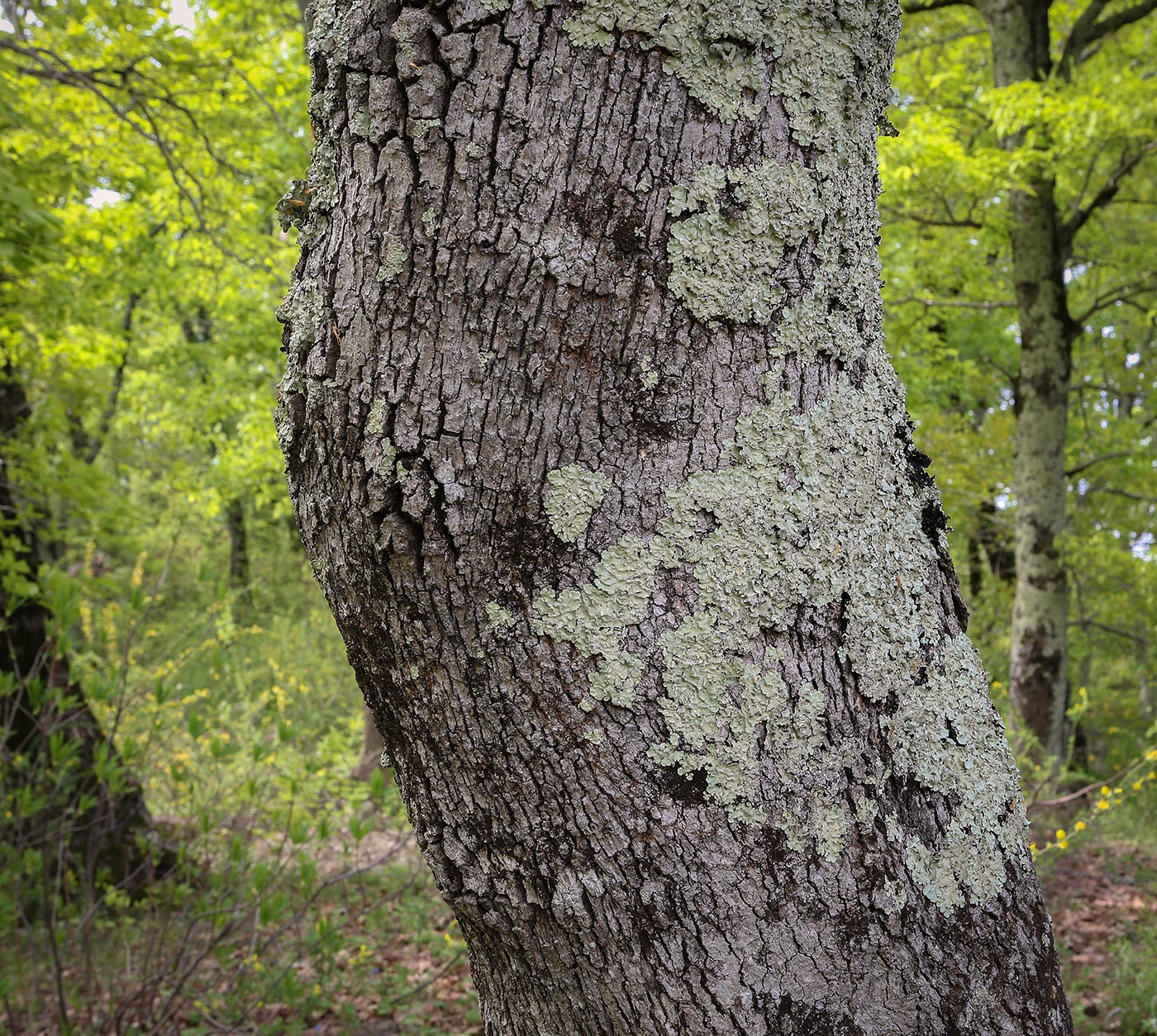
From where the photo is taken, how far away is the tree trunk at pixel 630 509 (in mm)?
884

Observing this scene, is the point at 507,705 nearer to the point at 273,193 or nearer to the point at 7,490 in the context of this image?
the point at 7,490

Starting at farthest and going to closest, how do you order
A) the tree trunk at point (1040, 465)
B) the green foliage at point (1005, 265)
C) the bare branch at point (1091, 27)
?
the tree trunk at point (1040, 465) → the bare branch at point (1091, 27) → the green foliage at point (1005, 265)

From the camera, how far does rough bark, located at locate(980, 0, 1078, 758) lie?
22.8 ft

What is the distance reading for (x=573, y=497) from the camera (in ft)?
2.94

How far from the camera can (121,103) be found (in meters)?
6.10

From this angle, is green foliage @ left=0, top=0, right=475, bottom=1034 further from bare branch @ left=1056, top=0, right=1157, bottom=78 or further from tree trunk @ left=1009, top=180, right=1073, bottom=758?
bare branch @ left=1056, top=0, right=1157, bottom=78

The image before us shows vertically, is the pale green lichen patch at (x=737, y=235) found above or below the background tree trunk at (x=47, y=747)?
above

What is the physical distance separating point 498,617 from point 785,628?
1.00 ft

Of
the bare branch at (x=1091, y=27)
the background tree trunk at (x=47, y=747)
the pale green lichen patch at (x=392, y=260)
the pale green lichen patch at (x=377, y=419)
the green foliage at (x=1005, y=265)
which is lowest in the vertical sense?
the background tree trunk at (x=47, y=747)

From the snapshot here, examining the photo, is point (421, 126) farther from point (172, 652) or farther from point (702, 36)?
point (172, 652)

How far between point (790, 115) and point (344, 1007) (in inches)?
151

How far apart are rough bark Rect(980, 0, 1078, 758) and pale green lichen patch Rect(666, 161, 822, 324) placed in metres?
7.01

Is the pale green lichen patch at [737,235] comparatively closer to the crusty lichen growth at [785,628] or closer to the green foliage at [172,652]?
the crusty lichen growth at [785,628]

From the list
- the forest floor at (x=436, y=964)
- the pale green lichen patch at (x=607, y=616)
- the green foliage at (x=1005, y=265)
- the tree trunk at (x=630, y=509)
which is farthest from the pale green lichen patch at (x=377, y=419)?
the green foliage at (x=1005, y=265)
